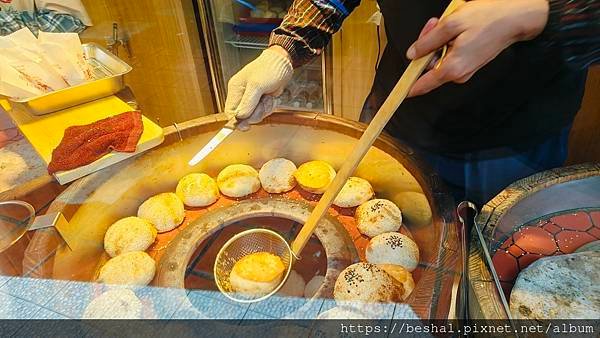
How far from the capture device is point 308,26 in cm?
140

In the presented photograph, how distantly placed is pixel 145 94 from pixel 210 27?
0.70m

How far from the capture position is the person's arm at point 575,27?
2.67 ft

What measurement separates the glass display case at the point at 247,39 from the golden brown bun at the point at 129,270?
5.84 ft

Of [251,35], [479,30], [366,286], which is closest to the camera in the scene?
[479,30]

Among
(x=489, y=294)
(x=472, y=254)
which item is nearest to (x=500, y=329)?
(x=489, y=294)

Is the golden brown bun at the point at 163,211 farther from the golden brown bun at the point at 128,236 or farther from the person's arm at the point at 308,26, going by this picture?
the person's arm at the point at 308,26

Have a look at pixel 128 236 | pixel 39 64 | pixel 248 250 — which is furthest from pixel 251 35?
pixel 248 250

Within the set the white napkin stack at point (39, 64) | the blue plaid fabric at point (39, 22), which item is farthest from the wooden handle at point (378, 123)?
the blue plaid fabric at point (39, 22)

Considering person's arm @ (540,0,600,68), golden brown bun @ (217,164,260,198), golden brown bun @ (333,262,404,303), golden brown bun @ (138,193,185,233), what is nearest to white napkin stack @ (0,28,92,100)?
golden brown bun @ (138,193,185,233)

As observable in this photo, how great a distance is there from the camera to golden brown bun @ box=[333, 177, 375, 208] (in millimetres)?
1401

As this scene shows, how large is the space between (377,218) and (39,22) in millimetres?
2509

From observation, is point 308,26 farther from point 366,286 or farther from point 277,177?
point 366,286

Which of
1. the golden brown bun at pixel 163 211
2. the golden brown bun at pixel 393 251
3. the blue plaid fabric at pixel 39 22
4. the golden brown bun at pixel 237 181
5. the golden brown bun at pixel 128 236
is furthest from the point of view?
the blue plaid fabric at pixel 39 22

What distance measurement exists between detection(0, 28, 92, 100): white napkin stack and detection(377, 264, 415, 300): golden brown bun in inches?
57.8
